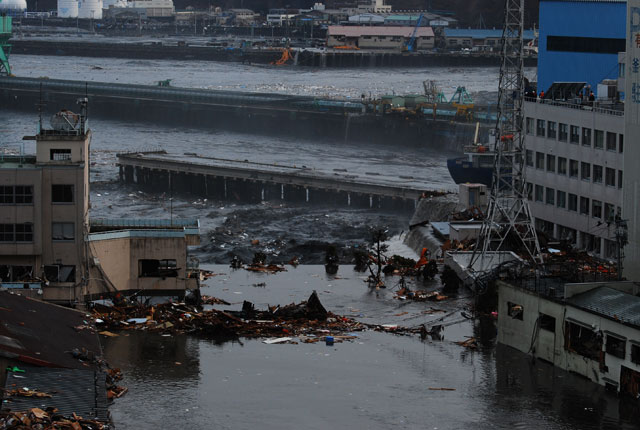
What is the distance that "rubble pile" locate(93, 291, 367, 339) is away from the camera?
34.6 metres

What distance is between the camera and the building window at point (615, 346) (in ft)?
94.0

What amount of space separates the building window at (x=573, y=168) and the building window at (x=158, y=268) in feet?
60.3

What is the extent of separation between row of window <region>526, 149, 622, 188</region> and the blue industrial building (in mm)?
12101

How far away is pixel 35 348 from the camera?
2639 cm

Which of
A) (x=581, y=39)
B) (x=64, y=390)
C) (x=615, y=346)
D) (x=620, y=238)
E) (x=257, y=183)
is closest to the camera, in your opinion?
(x=64, y=390)

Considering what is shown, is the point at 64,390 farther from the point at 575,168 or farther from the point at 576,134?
the point at 576,134

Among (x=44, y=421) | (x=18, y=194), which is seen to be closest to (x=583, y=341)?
(x=44, y=421)

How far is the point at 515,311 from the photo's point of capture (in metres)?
33.1

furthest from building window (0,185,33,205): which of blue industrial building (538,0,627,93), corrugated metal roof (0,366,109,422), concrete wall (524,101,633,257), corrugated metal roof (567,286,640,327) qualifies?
blue industrial building (538,0,627,93)

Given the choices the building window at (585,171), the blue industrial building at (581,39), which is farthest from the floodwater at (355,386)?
the blue industrial building at (581,39)

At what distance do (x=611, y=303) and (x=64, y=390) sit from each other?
1329cm

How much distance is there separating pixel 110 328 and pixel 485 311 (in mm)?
11709

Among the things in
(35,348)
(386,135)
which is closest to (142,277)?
(35,348)

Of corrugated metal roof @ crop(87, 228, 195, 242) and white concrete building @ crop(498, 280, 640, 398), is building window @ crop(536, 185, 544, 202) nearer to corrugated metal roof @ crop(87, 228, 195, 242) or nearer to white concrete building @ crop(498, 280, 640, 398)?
white concrete building @ crop(498, 280, 640, 398)
